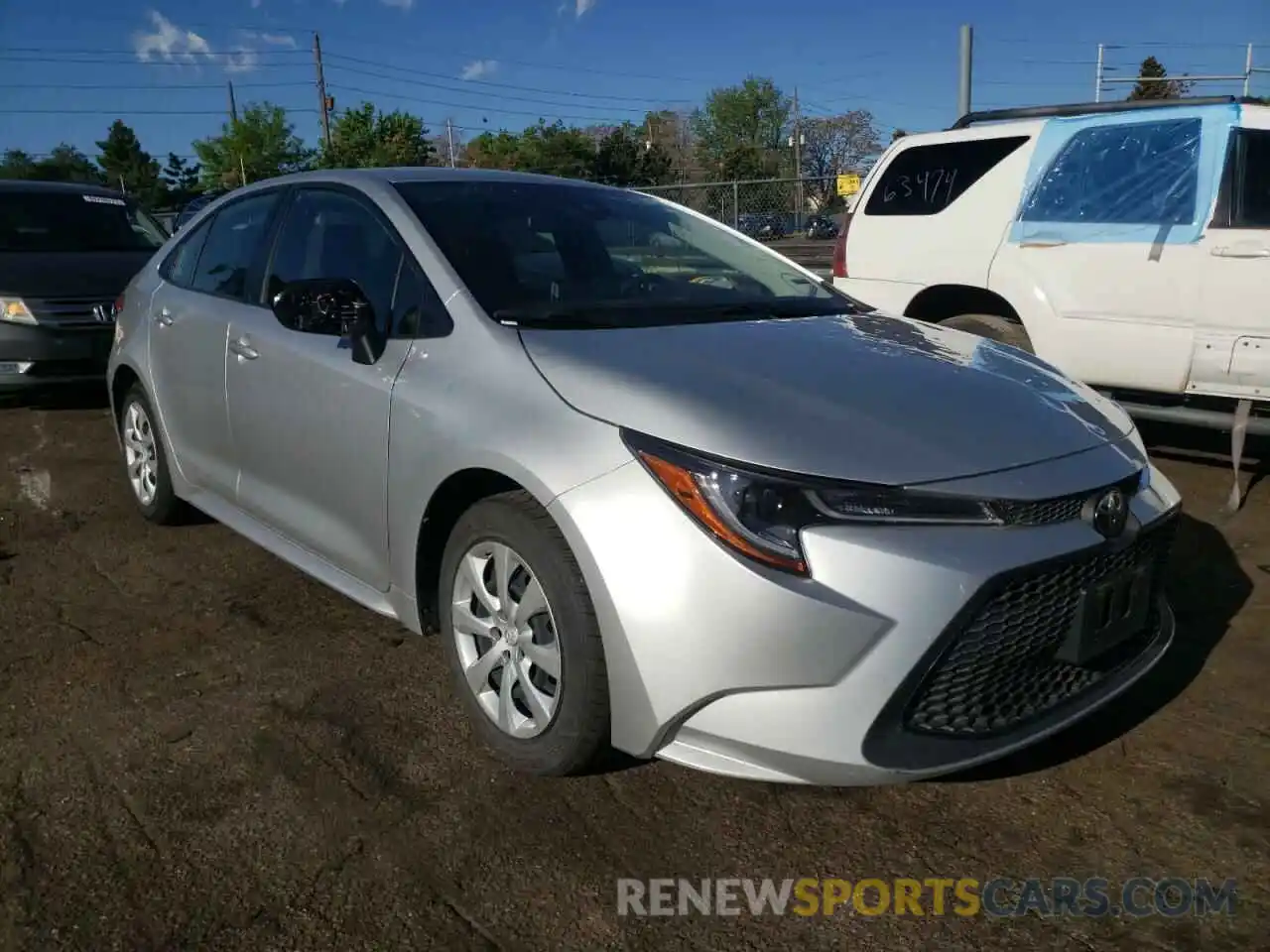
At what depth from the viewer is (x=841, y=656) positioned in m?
→ 2.20

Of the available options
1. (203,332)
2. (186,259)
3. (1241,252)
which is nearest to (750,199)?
(1241,252)

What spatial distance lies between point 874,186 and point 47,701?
5320mm

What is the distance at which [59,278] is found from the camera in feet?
25.4

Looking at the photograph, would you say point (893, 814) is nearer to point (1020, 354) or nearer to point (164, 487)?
point (1020, 354)

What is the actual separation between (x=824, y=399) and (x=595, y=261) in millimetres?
1199

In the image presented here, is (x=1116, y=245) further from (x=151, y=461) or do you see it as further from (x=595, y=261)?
(x=151, y=461)

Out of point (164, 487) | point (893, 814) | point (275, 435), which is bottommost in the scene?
point (893, 814)

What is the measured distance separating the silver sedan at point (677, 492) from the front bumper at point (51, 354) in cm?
454

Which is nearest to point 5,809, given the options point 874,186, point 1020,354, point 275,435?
point 275,435

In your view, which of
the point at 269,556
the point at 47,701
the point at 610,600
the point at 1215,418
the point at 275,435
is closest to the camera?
the point at 610,600

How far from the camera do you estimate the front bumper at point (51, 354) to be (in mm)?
7441

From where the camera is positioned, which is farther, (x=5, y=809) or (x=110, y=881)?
(x=5, y=809)

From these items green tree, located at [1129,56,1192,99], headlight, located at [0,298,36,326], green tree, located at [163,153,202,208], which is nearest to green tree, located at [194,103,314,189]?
green tree, located at [163,153,202,208]

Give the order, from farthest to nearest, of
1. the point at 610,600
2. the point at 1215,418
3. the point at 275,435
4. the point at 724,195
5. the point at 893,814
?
the point at 724,195
the point at 1215,418
the point at 275,435
the point at 893,814
the point at 610,600
